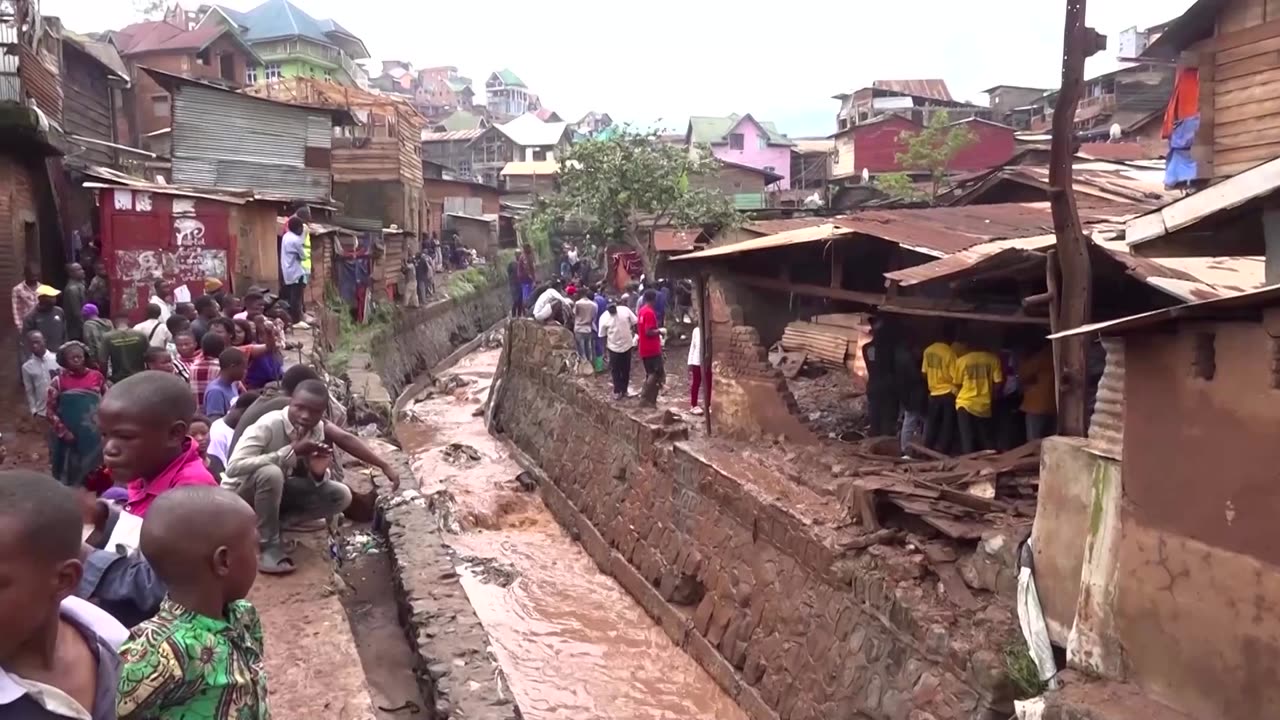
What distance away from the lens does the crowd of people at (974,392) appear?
927 cm

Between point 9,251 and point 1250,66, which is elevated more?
point 1250,66

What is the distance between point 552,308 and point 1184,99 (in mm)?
12333

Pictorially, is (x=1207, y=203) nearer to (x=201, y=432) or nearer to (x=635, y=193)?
(x=201, y=432)

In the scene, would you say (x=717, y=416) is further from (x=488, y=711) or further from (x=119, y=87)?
(x=119, y=87)

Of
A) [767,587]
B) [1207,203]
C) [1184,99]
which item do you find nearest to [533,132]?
[1184,99]

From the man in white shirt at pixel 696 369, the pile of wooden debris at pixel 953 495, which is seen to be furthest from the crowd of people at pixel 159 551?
the man in white shirt at pixel 696 369

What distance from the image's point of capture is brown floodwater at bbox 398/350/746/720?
396 inches

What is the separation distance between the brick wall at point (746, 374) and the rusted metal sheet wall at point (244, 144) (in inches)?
555

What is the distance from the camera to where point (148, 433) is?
3.66m

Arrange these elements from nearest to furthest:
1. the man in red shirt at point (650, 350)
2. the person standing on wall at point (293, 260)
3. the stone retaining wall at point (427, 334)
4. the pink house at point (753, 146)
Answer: the man in red shirt at point (650, 350) → the person standing on wall at point (293, 260) → the stone retaining wall at point (427, 334) → the pink house at point (753, 146)

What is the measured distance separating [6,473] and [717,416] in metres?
11.1

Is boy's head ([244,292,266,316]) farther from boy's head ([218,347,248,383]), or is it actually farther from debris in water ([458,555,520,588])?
debris in water ([458,555,520,588])

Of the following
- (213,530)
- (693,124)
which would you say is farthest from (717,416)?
(693,124)

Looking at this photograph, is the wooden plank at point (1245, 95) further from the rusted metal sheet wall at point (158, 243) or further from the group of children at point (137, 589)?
the rusted metal sheet wall at point (158, 243)
